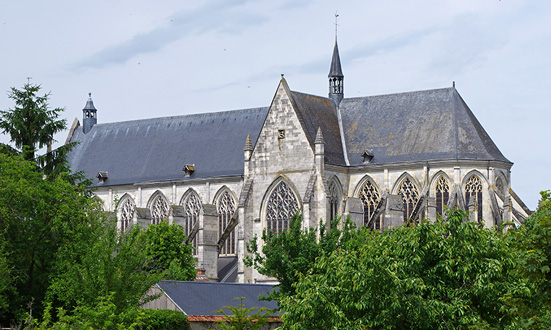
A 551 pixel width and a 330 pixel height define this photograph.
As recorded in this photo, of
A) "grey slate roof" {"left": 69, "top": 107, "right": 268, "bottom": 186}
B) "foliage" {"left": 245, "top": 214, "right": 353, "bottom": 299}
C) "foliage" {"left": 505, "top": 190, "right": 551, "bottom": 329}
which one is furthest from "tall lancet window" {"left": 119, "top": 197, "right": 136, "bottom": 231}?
"foliage" {"left": 505, "top": 190, "right": 551, "bottom": 329}

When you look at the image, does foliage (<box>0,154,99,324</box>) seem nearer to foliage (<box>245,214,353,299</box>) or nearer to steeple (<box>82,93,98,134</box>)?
foliage (<box>245,214,353,299</box>)

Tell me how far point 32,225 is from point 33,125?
763cm

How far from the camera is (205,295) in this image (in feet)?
131

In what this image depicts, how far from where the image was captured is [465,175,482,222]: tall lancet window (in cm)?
5338

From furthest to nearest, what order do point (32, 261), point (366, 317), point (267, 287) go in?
1. point (267, 287)
2. point (32, 261)
3. point (366, 317)

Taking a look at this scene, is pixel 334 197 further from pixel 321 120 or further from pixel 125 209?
pixel 125 209

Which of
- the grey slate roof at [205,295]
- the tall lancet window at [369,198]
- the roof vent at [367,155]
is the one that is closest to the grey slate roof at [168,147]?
the roof vent at [367,155]

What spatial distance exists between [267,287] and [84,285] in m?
11.6

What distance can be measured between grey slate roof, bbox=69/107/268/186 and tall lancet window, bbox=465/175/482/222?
520 inches

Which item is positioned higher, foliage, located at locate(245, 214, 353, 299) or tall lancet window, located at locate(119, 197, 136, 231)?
tall lancet window, located at locate(119, 197, 136, 231)

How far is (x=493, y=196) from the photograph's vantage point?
53000 mm

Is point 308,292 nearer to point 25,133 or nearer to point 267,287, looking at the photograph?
point 267,287

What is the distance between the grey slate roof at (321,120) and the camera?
182 ft

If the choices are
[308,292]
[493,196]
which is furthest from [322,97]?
[308,292]
